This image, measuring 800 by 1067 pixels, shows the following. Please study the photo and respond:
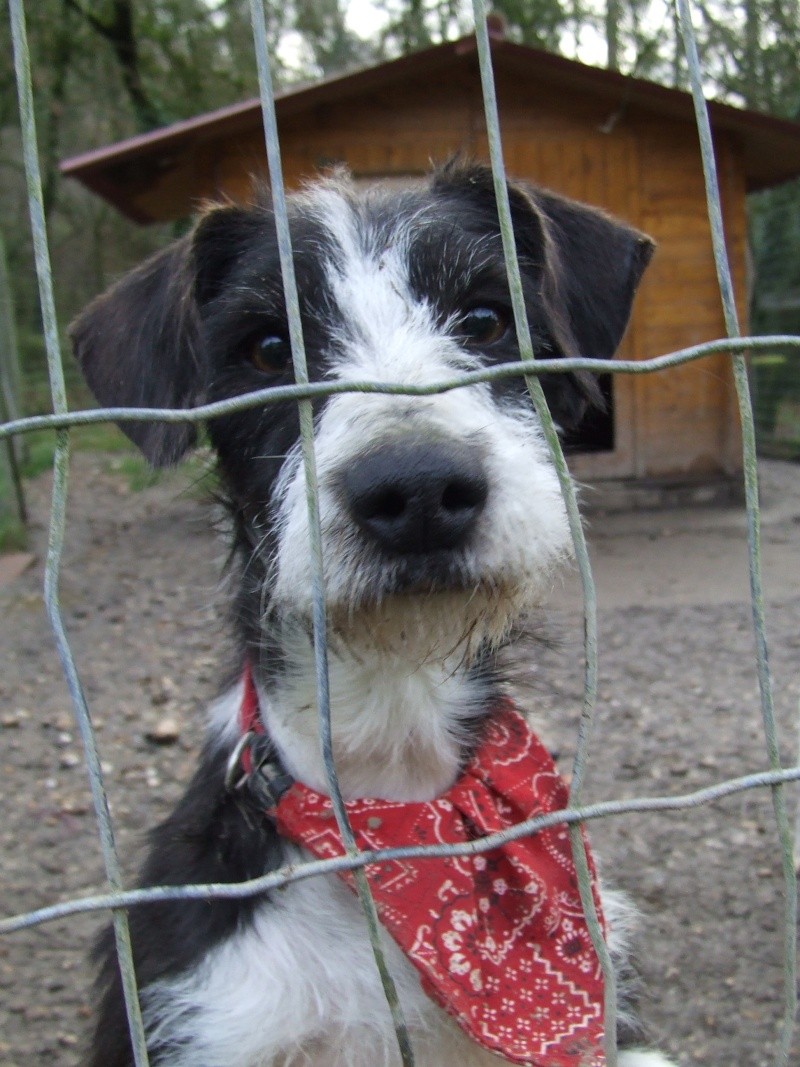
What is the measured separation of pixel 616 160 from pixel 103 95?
334 inches

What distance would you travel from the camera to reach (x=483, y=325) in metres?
2.00

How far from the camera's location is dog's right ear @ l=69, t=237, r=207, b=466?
188 cm

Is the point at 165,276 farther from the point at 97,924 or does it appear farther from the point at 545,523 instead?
the point at 97,924

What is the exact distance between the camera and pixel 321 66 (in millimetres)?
13992

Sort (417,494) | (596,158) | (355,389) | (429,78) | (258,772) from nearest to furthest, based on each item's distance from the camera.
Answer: (355,389) → (417,494) → (258,772) → (429,78) → (596,158)

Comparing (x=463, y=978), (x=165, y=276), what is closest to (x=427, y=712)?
(x=463, y=978)

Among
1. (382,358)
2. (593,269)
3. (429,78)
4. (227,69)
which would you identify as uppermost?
(227,69)

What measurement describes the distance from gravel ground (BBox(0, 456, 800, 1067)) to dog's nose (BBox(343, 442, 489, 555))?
0.83 metres

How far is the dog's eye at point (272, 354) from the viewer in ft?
6.31

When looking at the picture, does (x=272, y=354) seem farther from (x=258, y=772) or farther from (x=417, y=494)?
(x=258, y=772)

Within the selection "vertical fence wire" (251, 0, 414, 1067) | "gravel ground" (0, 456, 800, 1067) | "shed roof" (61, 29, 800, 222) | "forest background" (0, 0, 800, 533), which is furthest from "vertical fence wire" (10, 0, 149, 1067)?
"forest background" (0, 0, 800, 533)

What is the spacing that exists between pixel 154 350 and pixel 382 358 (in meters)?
0.47

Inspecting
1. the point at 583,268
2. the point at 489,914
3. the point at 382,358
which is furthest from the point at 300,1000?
the point at 583,268

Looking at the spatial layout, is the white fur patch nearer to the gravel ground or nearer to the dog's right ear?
the dog's right ear
